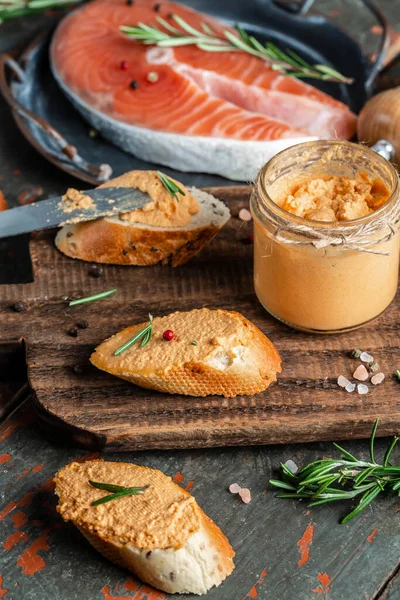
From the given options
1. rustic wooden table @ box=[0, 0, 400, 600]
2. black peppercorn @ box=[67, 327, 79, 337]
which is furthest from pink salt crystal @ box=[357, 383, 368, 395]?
black peppercorn @ box=[67, 327, 79, 337]

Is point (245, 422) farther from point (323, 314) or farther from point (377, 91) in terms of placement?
point (377, 91)

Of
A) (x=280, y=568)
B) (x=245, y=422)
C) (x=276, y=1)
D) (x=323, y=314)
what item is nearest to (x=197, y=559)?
(x=280, y=568)

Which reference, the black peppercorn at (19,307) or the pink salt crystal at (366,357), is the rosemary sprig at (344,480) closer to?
the pink salt crystal at (366,357)

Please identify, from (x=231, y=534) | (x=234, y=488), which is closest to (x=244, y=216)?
(x=234, y=488)

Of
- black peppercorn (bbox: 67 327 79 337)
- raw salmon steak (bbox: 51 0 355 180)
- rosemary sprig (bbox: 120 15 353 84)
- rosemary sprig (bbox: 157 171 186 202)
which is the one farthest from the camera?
rosemary sprig (bbox: 120 15 353 84)

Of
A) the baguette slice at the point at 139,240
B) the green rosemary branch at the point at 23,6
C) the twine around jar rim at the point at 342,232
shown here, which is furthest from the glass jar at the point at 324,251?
the green rosemary branch at the point at 23,6

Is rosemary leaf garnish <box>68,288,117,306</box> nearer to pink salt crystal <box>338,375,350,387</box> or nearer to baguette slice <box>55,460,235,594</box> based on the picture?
baguette slice <box>55,460,235,594</box>

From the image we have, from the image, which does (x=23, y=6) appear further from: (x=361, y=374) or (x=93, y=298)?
(x=361, y=374)
